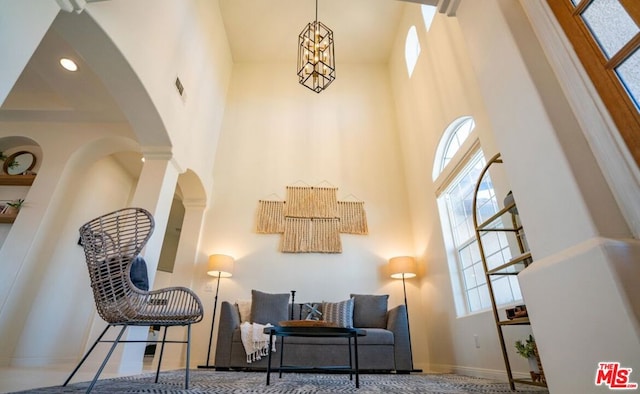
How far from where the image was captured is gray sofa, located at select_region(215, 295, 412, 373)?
360 cm

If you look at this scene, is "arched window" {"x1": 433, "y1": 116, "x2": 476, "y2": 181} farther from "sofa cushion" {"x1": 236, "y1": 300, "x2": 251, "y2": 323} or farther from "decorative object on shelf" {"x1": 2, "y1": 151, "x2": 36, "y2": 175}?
"decorative object on shelf" {"x1": 2, "y1": 151, "x2": 36, "y2": 175}

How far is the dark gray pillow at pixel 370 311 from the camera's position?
4141 mm

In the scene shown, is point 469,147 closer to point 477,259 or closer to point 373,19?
point 477,259

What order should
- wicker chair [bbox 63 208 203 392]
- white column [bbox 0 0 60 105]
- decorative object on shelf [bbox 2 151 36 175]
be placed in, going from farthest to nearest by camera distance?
1. decorative object on shelf [bbox 2 151 36 175]
2. wicker chair [bbox 63 208 203 392]
3. white column [bbox 0 0 60 105]

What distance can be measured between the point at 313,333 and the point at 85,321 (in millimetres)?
3660

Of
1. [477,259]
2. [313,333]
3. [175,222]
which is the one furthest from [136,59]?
[175,222]

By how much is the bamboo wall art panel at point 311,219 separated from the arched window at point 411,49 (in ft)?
8.56

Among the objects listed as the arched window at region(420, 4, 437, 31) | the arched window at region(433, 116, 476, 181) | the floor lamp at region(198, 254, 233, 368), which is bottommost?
the floor lamp at region(198, 254, 233, 368)

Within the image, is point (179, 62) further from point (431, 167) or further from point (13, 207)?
point (431, 167)

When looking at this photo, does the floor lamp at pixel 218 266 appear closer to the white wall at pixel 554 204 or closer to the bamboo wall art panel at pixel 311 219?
the bamboo wall art panel at pixel 311 219

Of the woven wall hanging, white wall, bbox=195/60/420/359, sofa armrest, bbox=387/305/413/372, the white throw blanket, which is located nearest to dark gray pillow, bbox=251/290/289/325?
the white throw blanket

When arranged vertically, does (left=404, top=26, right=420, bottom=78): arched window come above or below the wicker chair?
above

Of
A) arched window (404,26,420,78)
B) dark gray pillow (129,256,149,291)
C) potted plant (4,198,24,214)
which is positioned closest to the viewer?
dark gray pillow (129,256,149,291)

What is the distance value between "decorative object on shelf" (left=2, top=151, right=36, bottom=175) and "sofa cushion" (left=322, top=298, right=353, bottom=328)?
436cm
